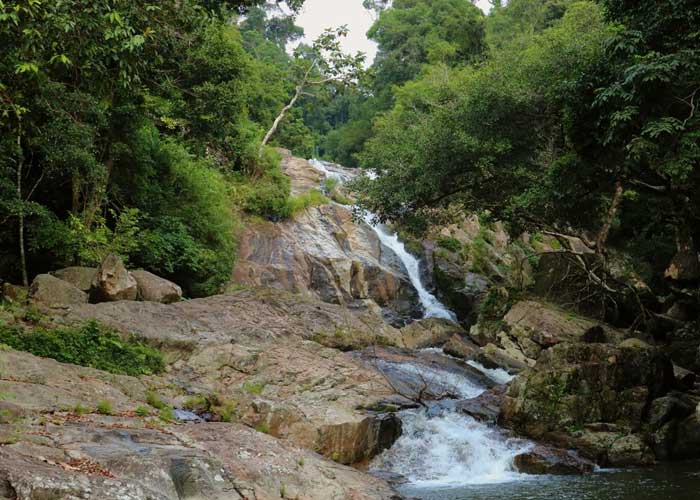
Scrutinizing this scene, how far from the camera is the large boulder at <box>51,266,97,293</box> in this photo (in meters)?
14.2

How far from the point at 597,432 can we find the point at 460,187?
8061 millimetres

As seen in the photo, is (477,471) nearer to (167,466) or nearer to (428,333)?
(167,466)

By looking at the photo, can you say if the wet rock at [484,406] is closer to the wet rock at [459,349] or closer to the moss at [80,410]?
the wet rock at [459,349]

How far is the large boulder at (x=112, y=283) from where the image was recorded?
45.6 ft

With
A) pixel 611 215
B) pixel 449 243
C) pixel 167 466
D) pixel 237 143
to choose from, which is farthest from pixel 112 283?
pixel 449 243

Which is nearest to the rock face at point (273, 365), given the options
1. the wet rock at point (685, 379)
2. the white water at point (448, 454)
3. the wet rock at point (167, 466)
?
the white water at point (448, 454)

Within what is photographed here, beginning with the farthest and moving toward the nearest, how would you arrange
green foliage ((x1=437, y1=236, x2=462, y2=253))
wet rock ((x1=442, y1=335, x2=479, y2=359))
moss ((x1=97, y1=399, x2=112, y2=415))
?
green foliage ((x1=437, y1=236, x2=462, y2=253))
wet rock ((x1=442, y1=335, x2=479, y2=359))
moss ((x1=97, y1=399, x2=112, y2=415))

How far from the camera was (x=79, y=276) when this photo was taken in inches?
569

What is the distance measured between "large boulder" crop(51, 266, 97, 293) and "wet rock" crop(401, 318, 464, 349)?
9.67 m

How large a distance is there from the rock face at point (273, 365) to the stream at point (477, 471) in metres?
0.65

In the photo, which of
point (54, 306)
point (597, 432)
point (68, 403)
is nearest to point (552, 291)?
point (597, 432)

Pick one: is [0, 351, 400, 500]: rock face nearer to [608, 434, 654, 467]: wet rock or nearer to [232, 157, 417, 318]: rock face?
[608, 434, 654, 467]: wet rock

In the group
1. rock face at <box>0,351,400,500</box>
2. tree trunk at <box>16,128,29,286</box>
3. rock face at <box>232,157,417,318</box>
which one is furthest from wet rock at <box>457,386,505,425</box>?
tree trunk at <box>16,128,29,286</box>

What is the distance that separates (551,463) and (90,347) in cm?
857
